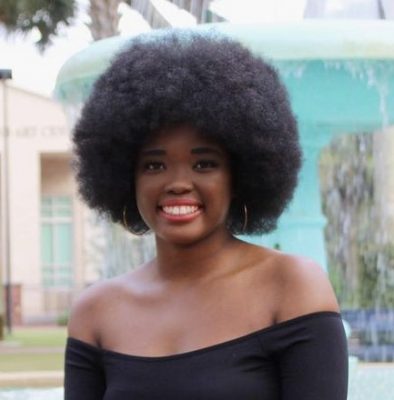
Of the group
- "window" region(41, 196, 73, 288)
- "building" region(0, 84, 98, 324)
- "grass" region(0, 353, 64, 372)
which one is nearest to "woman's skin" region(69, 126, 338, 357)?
"grass" region(0, 353, 64, 372)

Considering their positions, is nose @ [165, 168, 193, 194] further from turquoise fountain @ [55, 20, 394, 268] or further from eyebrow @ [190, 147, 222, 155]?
turquoise fountain @ [55, 20, 394, 268]

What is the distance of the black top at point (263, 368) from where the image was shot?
2025mm

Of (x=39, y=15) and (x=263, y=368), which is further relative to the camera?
(x=39, y=15)

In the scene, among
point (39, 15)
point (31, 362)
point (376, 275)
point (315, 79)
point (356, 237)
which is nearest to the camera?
point (315, 79)

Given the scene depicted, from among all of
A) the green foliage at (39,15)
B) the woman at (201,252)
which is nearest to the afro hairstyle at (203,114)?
the woman at (201,252)

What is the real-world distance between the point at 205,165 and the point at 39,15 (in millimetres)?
20863

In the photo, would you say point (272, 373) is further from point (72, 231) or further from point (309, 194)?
point (72, 231)

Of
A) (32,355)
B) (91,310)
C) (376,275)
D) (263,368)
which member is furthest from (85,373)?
(32,355)

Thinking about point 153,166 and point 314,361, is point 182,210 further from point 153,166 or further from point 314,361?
point 314,361

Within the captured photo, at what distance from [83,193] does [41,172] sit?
37.1m

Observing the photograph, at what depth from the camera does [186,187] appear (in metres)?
2.15

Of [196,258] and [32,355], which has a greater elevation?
[196,258]

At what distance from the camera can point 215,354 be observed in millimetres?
2055

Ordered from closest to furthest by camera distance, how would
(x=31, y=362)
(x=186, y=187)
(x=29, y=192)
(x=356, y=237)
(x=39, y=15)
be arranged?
1. (x=186, y=187)
2. (x=356, y=237)
3. (x=31, y=362)
4. (x=39, y=15)
5. (x=29, y=192)
